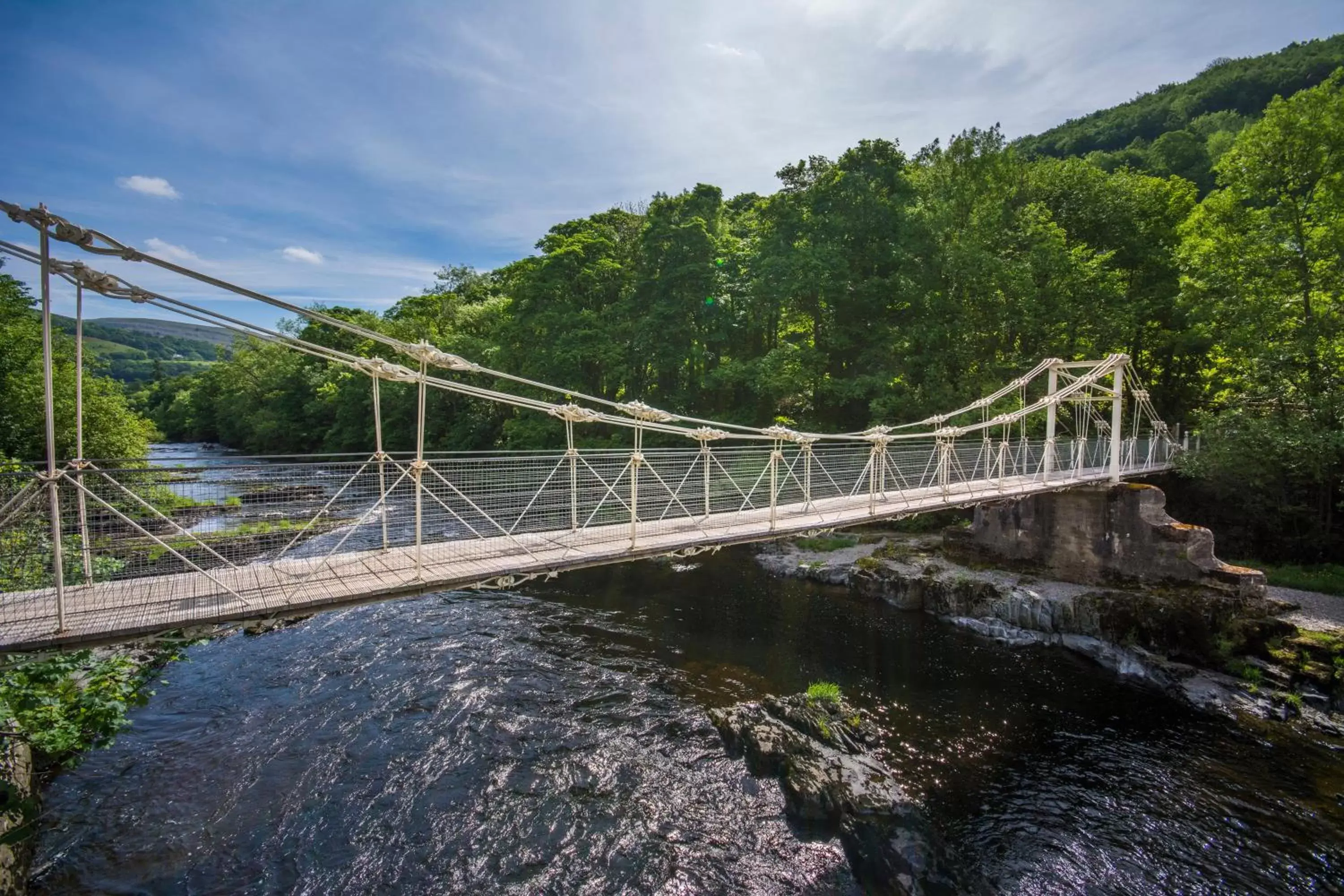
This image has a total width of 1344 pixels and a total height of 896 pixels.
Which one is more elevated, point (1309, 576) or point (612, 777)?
point (1309, 576)

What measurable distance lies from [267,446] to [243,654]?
113 feet

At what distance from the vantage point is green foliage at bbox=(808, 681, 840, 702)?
7340 mm

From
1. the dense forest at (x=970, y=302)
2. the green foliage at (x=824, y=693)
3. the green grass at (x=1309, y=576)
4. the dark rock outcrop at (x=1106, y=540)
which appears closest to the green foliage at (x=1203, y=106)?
the dense forest at (x=970, y=302)

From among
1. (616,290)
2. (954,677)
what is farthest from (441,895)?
(616,290)

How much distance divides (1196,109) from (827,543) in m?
49.3

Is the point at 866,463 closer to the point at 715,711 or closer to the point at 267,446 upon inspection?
the point at 715,711

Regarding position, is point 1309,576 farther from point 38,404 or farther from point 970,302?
point 38,404

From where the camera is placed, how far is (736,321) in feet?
68.8

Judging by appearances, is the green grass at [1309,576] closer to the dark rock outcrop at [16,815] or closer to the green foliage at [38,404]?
the dark rock outcrop at [16,815]

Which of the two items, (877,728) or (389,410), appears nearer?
(877,728)

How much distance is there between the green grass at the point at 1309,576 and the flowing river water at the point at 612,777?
17.6 feet

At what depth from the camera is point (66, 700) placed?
485cm

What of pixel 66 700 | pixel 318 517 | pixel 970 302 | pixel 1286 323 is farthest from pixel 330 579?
pixel 970 302

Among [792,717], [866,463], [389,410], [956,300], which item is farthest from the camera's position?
[389,410]
